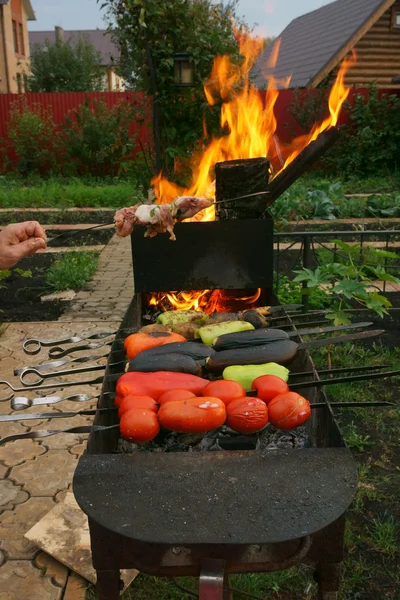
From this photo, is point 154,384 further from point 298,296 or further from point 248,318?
point 298,296

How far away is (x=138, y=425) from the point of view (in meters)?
1.76

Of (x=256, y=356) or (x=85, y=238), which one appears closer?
(x=256, y=356)

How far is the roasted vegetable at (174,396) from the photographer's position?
188 centimetres

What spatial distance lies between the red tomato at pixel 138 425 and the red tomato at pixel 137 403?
0.05 meters

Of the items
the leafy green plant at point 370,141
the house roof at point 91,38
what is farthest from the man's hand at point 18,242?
the house roof at point 91,38

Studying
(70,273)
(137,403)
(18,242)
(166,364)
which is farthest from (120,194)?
(137,403)

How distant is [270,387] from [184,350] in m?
0.47

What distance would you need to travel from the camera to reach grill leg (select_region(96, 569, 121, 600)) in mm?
1688

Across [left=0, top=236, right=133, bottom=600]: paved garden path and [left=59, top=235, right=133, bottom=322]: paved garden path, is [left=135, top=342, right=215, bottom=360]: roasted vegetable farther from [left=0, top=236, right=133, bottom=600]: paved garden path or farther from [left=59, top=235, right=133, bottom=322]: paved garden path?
[left=59, top=235, right=133, bottom=322]: paved garden path

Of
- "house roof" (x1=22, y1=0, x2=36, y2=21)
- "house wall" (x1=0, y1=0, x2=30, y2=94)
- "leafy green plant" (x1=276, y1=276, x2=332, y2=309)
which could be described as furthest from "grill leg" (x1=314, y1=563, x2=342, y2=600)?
"house roof" (x1=22, y1=0, x2=36, y2=21)

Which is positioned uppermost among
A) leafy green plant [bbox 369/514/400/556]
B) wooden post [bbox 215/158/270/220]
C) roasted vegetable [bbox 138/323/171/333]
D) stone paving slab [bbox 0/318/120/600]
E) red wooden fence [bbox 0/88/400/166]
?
red wooden fence [bbox 0/88/400/166]

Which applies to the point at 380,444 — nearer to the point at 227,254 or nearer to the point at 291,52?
the point at 227,254

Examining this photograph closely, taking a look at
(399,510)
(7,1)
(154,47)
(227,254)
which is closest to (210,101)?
(154,47)

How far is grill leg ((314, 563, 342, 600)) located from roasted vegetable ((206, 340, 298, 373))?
773 mm
